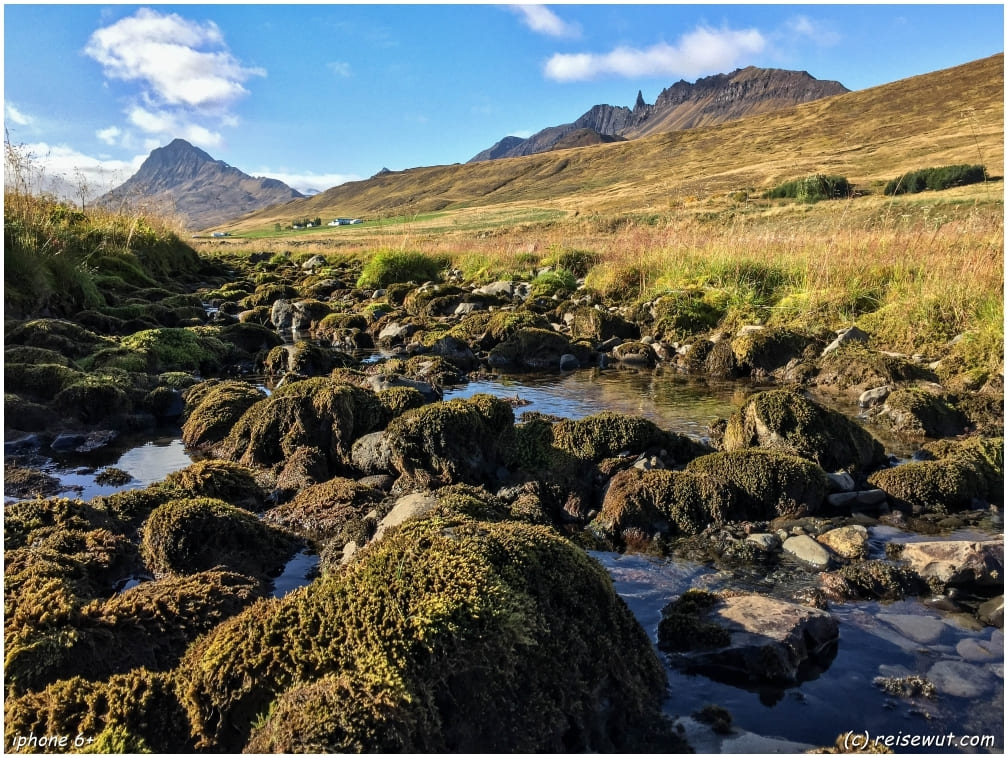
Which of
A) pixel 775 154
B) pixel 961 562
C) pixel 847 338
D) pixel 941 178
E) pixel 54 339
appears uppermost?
pixel 775 154

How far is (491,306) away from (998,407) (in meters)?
12.7

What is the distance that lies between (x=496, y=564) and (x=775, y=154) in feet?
331

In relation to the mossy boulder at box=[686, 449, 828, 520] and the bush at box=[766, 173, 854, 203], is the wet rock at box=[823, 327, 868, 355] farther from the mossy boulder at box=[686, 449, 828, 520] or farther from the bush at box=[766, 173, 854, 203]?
the bush at box=[766, 173, 854, 203]

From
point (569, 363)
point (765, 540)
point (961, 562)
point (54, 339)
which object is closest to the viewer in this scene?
point (961, 562)

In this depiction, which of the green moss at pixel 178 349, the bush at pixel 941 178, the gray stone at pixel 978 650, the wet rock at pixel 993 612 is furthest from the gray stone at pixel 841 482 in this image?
the bush at pixel 941 178

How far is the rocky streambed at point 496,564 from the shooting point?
2.70 m

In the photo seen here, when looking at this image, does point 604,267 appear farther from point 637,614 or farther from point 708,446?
point 637,614

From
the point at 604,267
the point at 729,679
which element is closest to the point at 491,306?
the point at 604,267

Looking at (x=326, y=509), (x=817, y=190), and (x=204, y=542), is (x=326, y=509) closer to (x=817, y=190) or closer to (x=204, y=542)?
(x=204, y=542)

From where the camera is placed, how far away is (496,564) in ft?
10.2

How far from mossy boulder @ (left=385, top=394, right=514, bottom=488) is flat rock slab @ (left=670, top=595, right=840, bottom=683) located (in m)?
3.02

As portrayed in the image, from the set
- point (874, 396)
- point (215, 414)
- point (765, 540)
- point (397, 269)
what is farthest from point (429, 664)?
point (397, 269)

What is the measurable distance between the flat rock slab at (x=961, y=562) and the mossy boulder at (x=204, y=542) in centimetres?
455

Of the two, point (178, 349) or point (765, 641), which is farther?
point (178, 349)
